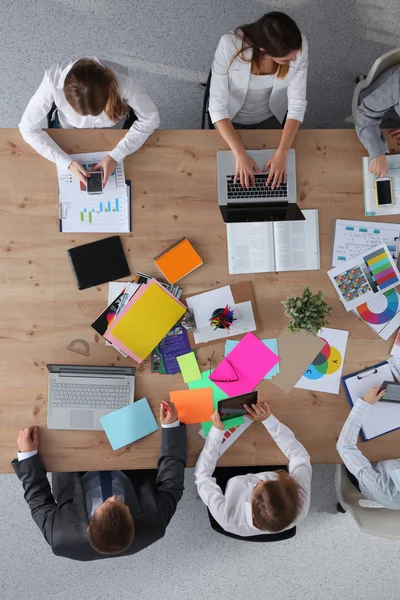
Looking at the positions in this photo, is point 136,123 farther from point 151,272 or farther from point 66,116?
point 151,272

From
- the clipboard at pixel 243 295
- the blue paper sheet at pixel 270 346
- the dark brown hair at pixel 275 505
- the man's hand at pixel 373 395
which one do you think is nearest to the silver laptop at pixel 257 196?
the clipboard at pixel 243 295

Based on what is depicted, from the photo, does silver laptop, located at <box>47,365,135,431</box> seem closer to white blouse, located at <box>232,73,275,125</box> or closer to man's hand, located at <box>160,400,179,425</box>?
man's hand, located at <box>160,400,179,425</box>

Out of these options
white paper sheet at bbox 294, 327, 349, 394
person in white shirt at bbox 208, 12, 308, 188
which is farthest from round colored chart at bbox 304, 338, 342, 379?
person in white shirt at bbox 208, 12, 308, 188

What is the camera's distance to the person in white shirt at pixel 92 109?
164cm

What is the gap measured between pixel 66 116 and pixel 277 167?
0.86 meters

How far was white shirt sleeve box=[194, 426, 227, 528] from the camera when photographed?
1783 millimetres

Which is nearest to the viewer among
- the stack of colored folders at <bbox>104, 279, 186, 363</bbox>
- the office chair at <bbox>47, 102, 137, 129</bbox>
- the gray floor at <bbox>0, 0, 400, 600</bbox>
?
the stack of colored folders at <bbox>104, 279, 186, 363</bbox>

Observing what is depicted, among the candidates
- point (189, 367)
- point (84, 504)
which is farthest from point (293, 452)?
point (84, 504)

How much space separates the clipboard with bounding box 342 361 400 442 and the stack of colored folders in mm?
740

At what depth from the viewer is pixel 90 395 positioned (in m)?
1.83

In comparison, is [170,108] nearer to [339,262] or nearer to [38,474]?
[339,262]

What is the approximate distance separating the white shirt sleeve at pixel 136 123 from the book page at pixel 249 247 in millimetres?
477

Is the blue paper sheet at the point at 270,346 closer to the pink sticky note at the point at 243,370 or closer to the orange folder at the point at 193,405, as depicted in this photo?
the pink sticky note at the point at 243,370

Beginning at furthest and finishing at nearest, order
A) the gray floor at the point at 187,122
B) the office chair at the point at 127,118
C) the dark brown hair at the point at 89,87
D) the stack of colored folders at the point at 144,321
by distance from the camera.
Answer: the gray floor at the point at 187,122 → the office chair at the point at 127,118 → the stack of colored folders at the point at 144,321 → the dark brown hair at the point at 89,87
